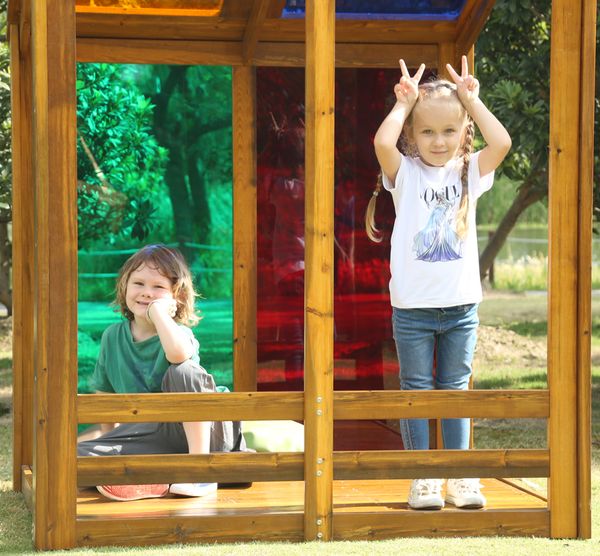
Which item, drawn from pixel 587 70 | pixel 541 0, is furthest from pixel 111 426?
pixel 541 0

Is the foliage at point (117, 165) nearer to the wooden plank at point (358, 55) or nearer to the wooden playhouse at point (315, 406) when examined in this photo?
the wooden plank at point (358, 55)

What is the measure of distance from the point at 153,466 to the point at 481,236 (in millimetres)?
22308

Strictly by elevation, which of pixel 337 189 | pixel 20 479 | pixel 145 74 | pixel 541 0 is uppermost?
pixel 541 0

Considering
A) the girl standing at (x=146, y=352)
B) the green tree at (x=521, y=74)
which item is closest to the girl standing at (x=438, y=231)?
the girl standing at (x=146, y=352)

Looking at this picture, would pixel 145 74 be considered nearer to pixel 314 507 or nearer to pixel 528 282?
pixel 314 507

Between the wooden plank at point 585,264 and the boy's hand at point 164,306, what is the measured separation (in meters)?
1.69

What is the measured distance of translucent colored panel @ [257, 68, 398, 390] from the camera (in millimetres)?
6727

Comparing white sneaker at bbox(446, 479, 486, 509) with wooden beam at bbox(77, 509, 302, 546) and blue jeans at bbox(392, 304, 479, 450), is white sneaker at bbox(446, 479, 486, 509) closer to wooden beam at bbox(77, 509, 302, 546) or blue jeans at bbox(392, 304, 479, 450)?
blue jeans at bbox(392, 304, 479, 450)

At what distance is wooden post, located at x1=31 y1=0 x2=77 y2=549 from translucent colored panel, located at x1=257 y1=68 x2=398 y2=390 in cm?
230

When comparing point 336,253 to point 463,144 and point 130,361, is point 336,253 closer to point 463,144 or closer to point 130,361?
point 130,361

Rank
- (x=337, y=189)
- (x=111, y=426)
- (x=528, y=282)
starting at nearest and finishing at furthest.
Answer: (x=111, y=426)
(x=337, y=189)
(x=528, y=282)

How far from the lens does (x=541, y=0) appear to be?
9.84m

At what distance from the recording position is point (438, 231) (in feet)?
16.3

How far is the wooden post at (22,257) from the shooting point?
6.05 metres
